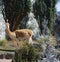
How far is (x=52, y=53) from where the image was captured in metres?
7.34

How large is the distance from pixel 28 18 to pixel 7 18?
2.46 m

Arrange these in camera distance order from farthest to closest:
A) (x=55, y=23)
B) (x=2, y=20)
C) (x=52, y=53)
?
(x=55, y=23)
(x=2, y=20)
(x=52, y=53)


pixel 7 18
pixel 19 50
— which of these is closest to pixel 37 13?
pixel 7 18

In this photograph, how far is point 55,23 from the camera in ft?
90.2

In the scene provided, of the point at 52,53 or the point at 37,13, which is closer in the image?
the point at 52,53

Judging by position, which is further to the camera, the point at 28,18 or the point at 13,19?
the point at 28,18

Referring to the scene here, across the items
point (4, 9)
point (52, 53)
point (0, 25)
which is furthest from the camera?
point (4, 9)

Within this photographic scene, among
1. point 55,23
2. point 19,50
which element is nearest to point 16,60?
point 19,50

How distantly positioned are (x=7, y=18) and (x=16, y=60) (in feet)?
52.8

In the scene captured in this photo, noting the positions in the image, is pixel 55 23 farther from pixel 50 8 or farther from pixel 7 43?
pixel 7 43

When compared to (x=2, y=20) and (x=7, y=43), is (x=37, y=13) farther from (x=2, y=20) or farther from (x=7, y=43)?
(x=7, y=43)

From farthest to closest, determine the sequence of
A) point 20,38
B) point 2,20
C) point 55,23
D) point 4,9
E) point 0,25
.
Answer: point 55,23 < point 4,9 < point 2,20 < point 0,25 < point 20,38

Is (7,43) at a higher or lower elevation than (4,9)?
lower

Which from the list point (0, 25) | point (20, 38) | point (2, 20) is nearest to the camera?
point (20, 38)
